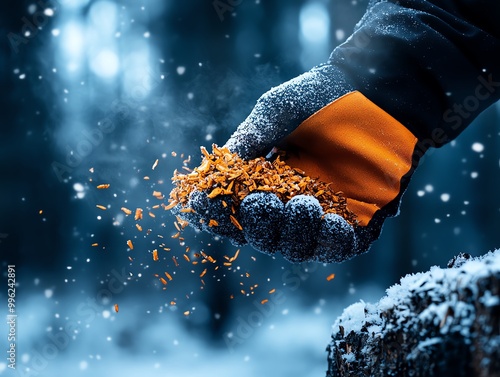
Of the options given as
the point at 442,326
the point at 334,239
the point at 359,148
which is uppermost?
the point at 359,148

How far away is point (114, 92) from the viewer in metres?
2.65

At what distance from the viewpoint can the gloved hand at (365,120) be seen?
2.91ft

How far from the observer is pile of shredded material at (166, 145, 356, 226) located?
2.81 ft

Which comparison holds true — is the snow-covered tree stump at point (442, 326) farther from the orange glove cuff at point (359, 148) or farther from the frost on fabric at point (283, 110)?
the frost on fabric at point (283, 110)

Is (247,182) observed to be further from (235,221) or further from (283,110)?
(283,110)

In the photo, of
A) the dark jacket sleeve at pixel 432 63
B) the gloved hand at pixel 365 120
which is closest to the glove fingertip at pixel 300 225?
the gloved hand at pixel 365 120

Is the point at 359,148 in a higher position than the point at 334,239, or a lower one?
higher

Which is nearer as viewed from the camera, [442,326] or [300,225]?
[442,326]

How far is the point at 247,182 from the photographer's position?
860 mm

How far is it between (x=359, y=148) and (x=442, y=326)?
496 millimetres

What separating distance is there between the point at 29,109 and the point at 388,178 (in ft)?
7.50

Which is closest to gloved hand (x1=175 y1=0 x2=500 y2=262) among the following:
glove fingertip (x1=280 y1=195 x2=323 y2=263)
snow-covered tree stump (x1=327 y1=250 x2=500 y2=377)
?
glove fingertip (x1=280 y1=195 x2=323 y2=263)

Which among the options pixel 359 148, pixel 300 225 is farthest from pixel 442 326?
pixel 359 148

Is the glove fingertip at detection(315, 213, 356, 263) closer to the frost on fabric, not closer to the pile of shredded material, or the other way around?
the pile of shredded material
